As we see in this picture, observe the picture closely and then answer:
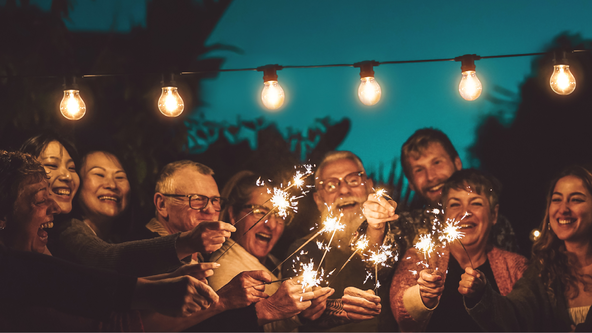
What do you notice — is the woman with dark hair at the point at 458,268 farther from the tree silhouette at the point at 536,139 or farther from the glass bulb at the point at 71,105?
the glass bulb at the point at 71,105

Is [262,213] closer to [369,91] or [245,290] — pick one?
[245,290]

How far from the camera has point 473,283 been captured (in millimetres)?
4008

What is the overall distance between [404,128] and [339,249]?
1160 millimetres

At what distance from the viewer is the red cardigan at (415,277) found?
4.17 metres

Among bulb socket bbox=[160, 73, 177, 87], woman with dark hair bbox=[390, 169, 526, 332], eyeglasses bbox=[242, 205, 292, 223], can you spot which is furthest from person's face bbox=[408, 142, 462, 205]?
bulb socket bbox=[160, 73, 177, 87]

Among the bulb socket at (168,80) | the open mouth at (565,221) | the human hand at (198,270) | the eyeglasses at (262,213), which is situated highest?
the bulb socket at (168,80)

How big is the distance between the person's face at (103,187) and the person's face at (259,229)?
0.98 meters

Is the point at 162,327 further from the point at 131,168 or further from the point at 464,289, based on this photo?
the point at 464,289

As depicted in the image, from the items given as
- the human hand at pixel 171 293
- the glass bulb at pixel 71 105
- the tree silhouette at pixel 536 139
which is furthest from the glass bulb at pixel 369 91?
the glass bulb at pixel 71 105

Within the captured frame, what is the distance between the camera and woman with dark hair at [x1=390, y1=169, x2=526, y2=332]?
4164 millimetres

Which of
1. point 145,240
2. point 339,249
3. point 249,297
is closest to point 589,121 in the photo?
point 339,249

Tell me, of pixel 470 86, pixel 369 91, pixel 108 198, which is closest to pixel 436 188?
pixel 470 86

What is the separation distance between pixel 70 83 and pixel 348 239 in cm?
261

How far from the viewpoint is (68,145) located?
454cm
